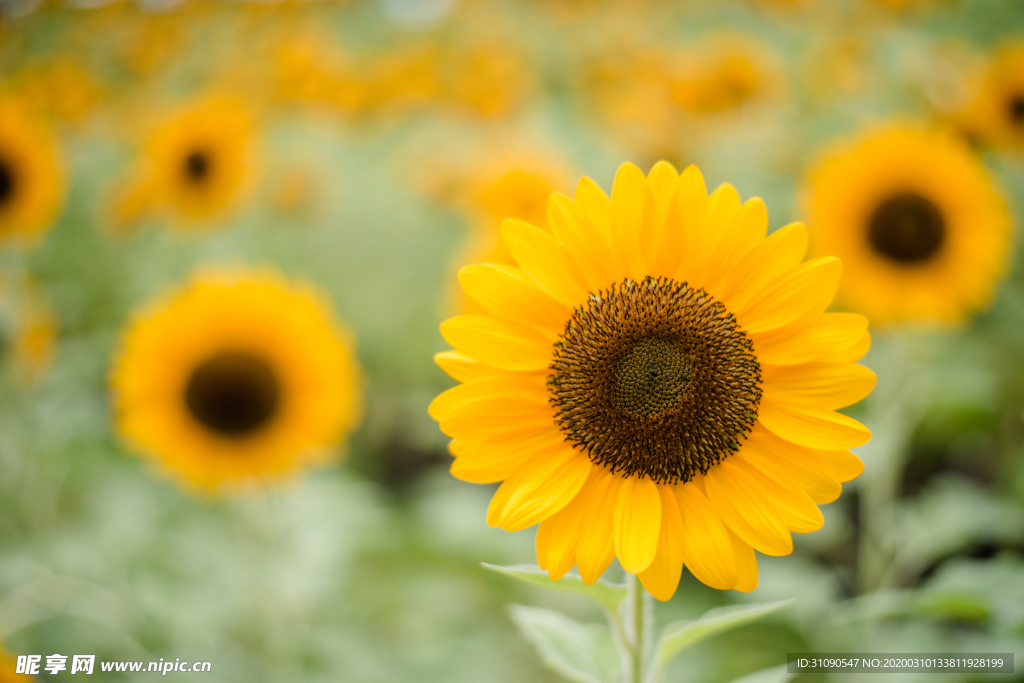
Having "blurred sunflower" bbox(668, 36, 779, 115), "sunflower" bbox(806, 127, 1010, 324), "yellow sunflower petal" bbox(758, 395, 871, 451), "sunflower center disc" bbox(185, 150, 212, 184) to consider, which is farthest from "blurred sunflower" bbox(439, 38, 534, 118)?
"yellow sunflower petal" bbox(758, 395, 871, 451)

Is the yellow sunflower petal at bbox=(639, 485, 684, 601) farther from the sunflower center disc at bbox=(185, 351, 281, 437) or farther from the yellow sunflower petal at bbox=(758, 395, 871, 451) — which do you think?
the sunflower center disc at bbox=(185, 351, 281, 437)

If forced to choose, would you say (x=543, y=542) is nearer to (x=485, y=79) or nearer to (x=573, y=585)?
(x=573, y=585)

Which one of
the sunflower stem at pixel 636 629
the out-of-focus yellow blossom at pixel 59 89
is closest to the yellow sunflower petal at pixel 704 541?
the sunflower stem at pixel 636 629

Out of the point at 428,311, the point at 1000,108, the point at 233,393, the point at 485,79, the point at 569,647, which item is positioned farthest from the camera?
the point at 485,79

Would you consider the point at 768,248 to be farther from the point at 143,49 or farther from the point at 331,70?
the point at 143,49

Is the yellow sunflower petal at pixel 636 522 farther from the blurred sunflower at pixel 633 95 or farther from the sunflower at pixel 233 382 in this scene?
the blurred sunflower at pixel 633 95

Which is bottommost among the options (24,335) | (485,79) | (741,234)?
(741,234)

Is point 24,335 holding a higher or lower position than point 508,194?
lower

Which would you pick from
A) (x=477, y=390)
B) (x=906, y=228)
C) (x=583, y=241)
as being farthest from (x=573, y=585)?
(x=906, y=228)
